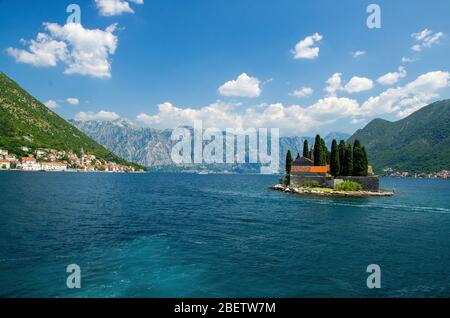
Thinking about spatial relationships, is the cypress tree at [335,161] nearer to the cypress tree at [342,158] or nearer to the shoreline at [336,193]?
the cypress tree at [342,158]

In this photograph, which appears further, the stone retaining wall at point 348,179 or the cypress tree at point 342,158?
the cypress tree at point 342,158

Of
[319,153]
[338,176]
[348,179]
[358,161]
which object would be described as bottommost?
[348,179]

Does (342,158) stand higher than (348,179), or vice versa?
(342,158)

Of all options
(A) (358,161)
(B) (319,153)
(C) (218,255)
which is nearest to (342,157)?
(A) (358,161)

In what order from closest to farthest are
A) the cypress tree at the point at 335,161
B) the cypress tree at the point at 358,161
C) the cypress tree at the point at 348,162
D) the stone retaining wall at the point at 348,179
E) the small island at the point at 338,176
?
1. the small island at the point at 338,176
2. the cypress tree at the point at 358,161
3. the stone retaining wall at the point at 348,179
4. the cypress tree at the point at 348,162
5. the cypress tree at the point at 335,161

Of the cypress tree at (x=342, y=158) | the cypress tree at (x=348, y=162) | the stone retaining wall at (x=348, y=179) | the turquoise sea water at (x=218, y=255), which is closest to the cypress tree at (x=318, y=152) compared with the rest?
the stone retaining wall at (x=348, y=179)

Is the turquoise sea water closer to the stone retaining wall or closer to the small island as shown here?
the small island

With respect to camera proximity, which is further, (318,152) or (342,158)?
(318,152)

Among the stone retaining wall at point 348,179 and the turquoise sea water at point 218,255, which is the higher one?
the stone retaining wall at point 348,179

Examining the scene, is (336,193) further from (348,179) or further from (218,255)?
A: (218,255)
